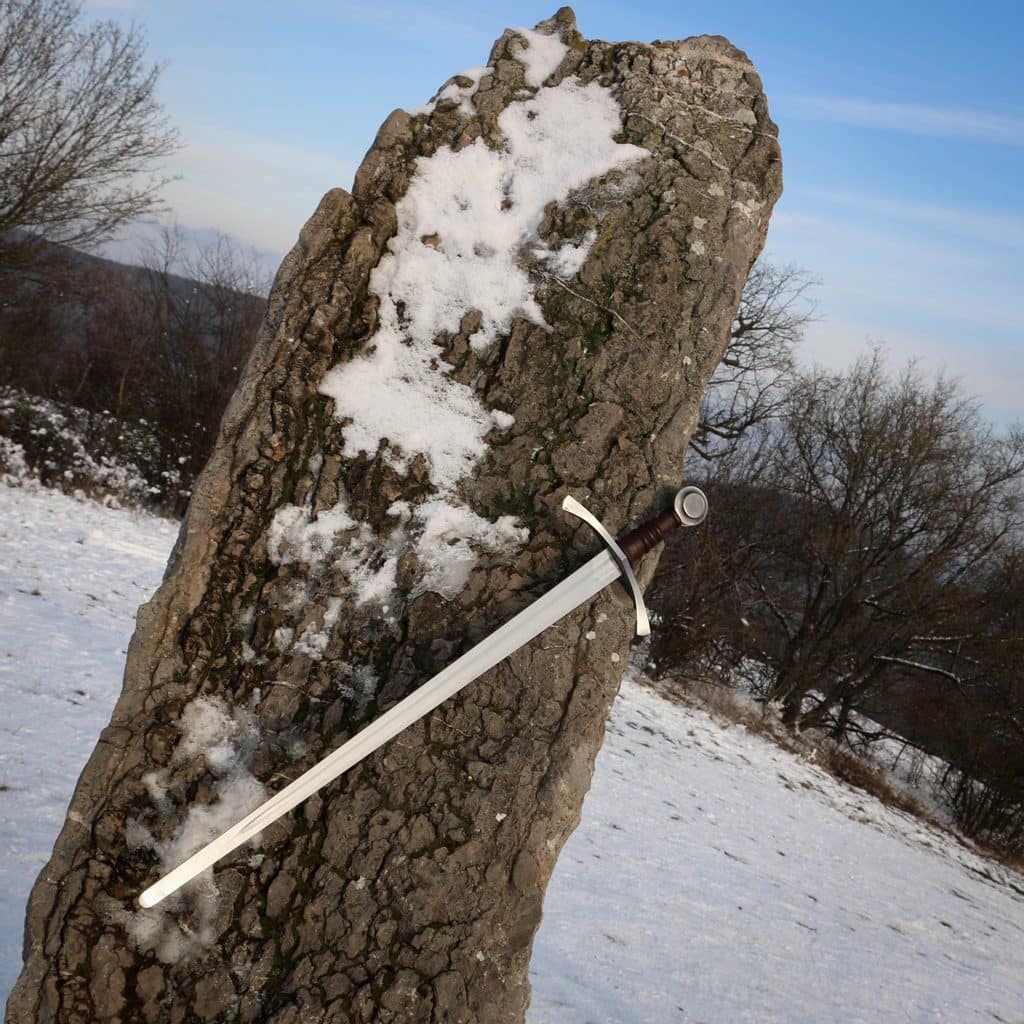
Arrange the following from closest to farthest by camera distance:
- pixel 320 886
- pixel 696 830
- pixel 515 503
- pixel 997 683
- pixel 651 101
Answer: pixel 320 886 < pixel 515 503 < pixel 651 101 < pixel 696 830 < pixel 997 683

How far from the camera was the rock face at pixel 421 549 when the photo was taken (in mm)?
1584

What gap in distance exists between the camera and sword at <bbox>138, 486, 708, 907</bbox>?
154cm

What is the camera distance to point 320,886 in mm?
1614

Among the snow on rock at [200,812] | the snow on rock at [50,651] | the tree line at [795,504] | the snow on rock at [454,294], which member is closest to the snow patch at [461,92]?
the snow on rock at [454,294]

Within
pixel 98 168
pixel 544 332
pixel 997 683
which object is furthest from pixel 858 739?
pixel 544 332

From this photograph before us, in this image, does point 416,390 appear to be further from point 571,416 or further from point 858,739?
point 858,739

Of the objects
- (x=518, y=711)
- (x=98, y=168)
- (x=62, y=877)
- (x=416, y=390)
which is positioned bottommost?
(x=62, y=877)

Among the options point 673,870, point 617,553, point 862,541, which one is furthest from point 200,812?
point 862,541

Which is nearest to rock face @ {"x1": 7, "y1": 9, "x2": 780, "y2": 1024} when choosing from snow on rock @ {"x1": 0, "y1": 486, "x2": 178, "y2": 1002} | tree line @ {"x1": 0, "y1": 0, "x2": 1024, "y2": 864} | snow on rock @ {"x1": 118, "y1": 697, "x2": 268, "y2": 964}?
snow on rock @ {"x1": 118, "y1": 697, "x2": 268, "y2": 964}

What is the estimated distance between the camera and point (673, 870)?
507cm

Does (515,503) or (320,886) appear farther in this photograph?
(515,503)

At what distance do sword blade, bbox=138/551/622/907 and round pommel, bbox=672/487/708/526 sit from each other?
8.4 inches

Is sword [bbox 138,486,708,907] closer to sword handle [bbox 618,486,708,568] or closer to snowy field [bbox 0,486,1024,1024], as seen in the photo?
sword handle [bbox 618,486,708,568]

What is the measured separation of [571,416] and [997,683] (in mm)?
14405
